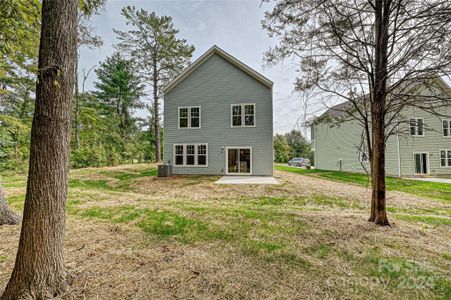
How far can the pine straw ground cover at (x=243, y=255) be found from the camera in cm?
246

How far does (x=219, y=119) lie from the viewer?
46.2ft

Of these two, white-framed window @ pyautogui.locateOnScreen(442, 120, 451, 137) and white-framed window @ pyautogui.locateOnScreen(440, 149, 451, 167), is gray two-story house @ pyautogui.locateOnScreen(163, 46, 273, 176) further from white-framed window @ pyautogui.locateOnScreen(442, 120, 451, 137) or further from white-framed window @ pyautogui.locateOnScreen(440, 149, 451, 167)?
white-framed window @ pyautogui.locateOnScreen(442, 120, 451, 137)

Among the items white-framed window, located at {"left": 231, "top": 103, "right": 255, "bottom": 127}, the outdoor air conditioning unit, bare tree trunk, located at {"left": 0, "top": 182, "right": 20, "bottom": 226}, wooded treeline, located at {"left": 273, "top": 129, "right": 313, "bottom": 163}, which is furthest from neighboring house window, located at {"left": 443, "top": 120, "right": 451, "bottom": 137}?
bare tree trunk, located at {"left": 0, "top": 182, "right": 20, "bottom": 226}

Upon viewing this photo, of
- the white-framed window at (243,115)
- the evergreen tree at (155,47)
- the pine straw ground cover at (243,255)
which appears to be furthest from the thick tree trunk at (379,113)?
the evergreen tree at (155,47)

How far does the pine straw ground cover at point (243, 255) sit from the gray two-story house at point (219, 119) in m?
8.10

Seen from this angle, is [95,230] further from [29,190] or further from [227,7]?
[227,7]

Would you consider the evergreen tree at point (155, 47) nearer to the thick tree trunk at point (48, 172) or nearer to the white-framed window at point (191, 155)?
the white-framed window at point (191, 155)

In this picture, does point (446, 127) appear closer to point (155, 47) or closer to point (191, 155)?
point (191, 155)

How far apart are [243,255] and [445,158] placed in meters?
23.3

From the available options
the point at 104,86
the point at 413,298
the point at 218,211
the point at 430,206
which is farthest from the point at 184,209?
the point at 104,86

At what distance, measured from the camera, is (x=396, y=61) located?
4266mm

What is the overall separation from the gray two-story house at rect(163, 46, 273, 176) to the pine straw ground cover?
810 cm

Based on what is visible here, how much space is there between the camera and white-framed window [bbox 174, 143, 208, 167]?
1420cm
